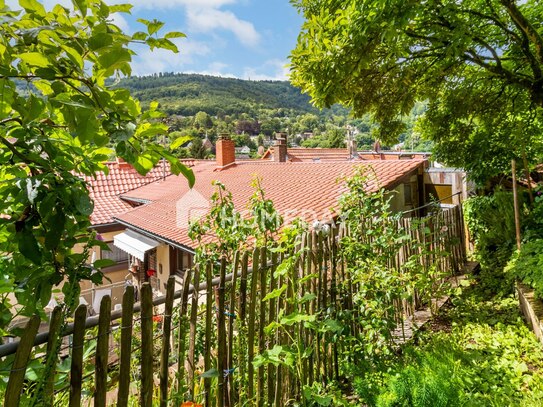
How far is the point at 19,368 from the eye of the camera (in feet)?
3.94

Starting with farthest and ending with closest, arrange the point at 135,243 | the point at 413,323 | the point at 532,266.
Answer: the point at 135,243 < the point at 532,266 < the point at 413,323

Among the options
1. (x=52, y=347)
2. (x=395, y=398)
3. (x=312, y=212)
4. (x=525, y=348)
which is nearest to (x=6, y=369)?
(x=52, y=347)

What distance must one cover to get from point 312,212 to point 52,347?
6.82 m

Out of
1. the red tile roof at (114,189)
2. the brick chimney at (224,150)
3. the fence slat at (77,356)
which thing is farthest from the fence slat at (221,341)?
the brick chimney at (224,150)

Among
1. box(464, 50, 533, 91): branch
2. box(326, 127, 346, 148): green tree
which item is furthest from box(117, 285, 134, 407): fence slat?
box(326, 127, 346, 148): green tree

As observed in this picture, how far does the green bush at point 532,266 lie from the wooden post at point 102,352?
170 inches

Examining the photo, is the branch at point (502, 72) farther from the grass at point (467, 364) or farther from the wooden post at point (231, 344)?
the wooden post at point (231, 344)

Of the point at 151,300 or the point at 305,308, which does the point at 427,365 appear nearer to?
the point at 305,308

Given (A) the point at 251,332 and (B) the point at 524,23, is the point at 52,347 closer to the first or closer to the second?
(A) the point at 251,332

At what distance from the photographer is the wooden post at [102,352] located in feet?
4.81

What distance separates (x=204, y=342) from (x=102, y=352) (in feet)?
2.69

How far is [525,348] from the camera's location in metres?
3.77

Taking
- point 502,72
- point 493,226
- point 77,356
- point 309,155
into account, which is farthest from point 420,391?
point 309,155

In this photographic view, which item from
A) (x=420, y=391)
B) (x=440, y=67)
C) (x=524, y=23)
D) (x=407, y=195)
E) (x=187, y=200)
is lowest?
(x=420, y=391)
